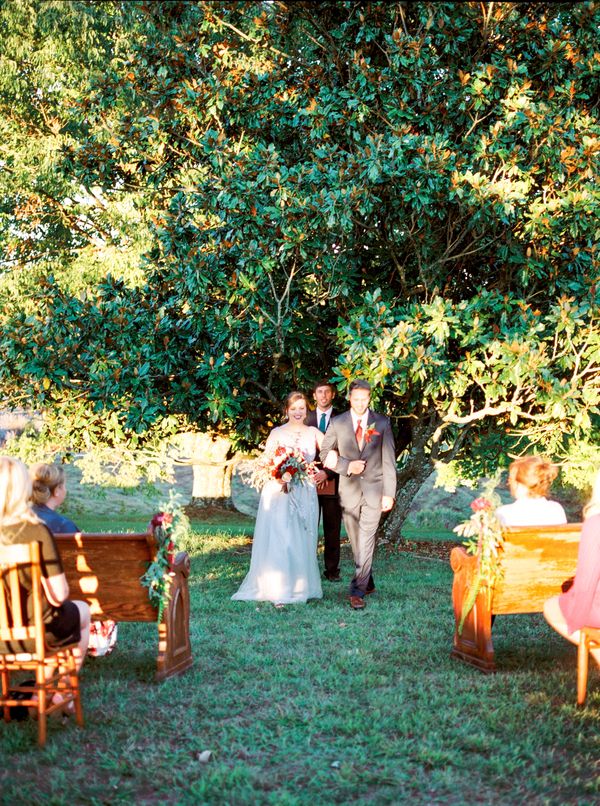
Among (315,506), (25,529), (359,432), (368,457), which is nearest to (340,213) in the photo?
(359,432)

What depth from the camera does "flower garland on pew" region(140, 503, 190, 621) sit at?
6012 millimetres

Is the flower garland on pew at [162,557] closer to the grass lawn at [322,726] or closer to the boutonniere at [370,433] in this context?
the grass lawn at [322,726]

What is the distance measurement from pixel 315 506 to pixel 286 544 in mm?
626

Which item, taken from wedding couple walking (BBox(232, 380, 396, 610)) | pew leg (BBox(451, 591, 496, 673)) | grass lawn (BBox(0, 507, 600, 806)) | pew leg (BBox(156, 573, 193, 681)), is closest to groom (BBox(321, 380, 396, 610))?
wedding couple walking (BBox(232, 380, 396, 610))

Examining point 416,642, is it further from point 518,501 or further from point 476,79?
point 476,79

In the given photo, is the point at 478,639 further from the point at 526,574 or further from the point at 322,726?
the point at 322,726

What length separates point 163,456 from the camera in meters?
13.1

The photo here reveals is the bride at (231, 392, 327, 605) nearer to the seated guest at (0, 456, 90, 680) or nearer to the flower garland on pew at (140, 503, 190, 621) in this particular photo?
the flower garland on pew at (140, 503, 190, 621)

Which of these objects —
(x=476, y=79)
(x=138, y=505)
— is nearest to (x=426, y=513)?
(x=138, y=505)

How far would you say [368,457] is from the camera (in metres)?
9.44

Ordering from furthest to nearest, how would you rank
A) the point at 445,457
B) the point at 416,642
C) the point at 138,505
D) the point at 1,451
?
1. the point at 138,505
2. the point at 1,451
3. the point at 445,457
4. the point at 416,642

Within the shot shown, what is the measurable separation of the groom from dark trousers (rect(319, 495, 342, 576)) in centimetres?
117

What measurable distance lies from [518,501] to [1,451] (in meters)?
11.4

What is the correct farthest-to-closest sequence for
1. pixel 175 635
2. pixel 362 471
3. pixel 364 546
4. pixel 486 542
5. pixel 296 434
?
pixel 296 434 < pixel 362 471 < pixel 364 546 < pixel 175 635 < pixel 486 542
